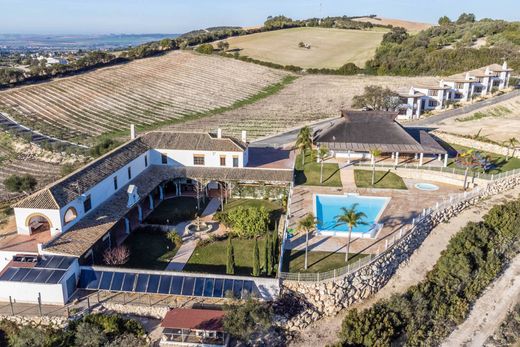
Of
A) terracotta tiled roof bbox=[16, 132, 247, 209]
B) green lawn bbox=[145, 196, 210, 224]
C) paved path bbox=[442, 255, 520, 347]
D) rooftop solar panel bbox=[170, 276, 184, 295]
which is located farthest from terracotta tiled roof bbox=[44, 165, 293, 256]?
paved path bbox=[442, 255, 520, 347]

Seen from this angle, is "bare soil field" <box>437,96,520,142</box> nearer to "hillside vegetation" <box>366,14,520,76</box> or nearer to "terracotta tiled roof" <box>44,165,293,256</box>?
"hillside vegetation" <box>366,14,520,76</box>

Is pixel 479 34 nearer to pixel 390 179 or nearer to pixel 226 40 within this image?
pixel 226 40

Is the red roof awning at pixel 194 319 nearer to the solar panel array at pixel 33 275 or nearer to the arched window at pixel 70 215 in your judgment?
the solar panel array at pixel 33 275

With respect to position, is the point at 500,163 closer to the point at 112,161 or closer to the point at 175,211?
the point at 175,211

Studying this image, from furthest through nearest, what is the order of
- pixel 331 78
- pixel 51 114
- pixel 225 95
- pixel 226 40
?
1. pixel 226 40
2. pixel 331 78
3. pixel 225 95
4. pixel 51 114

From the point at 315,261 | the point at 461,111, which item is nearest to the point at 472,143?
the point at 461,111

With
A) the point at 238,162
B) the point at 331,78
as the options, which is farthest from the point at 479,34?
the point at 238,162

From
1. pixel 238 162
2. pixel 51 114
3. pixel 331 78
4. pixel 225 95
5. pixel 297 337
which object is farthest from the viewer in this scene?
pixel 331 78
